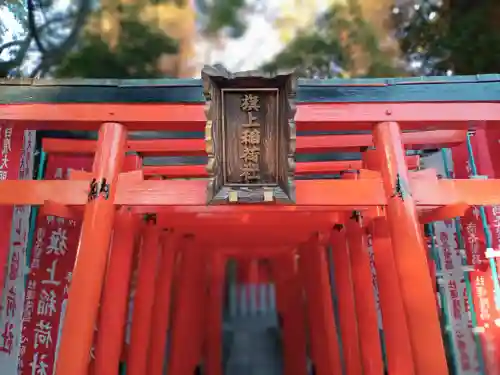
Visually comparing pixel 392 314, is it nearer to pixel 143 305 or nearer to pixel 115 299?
pixel 115 299

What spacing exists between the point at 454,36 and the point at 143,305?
7.40m

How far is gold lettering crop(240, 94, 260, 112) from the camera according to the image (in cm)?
368

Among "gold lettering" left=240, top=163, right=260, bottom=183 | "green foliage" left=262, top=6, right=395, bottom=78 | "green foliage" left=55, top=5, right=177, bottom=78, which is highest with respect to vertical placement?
"green foliage" left=262, top=6, right=395, bottom=78

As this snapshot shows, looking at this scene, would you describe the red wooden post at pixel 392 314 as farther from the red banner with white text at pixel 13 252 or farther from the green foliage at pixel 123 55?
the green foliage at pixel 123 55

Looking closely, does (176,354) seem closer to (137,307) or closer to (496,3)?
(137,307)

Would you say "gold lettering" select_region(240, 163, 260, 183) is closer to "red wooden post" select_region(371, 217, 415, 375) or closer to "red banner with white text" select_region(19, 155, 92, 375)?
"red wooden post" select_region(371, 217, 415, 375)

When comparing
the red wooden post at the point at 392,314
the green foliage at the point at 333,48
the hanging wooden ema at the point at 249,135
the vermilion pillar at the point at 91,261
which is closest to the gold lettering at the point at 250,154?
the hanging wooden ema at the point at 249,135

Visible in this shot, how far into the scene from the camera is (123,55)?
858cm

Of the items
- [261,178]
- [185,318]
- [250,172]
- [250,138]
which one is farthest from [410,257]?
[185,318]

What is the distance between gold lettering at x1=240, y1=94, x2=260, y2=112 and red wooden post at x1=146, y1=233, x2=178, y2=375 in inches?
144

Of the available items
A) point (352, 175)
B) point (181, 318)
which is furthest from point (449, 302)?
point (181, 318)

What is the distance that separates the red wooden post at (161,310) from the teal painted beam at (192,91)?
3.16 meters

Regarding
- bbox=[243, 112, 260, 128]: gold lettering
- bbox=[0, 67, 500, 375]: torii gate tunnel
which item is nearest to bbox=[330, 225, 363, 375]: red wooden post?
bbox=[0, 67, 500, 375]: torii gate tunnel

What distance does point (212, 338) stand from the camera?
9.30 meters
